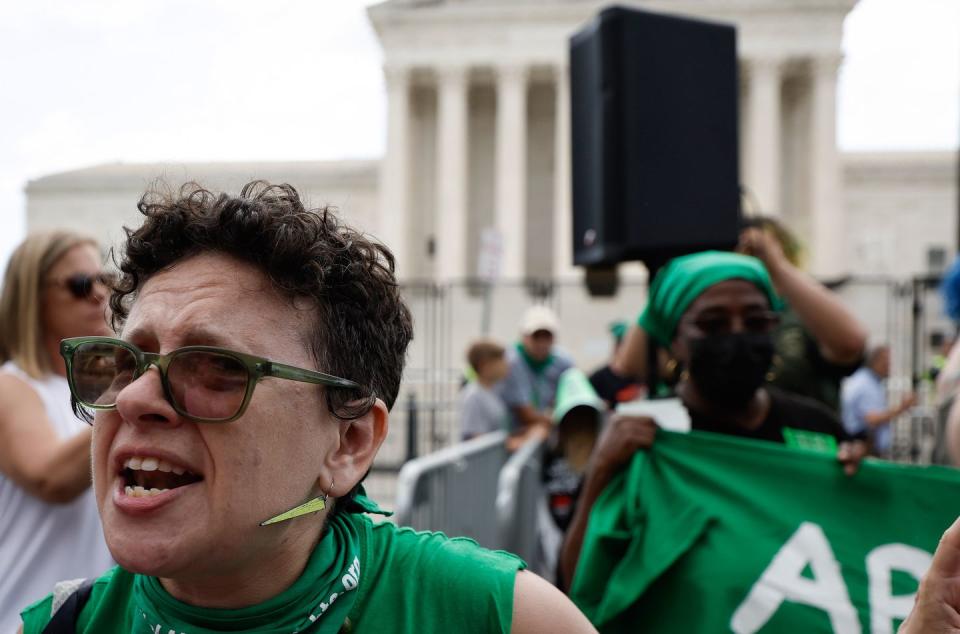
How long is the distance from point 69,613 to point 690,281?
1994 millimetres

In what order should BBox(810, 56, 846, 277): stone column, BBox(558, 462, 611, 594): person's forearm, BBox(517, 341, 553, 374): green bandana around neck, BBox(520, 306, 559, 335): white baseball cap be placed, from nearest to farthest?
BBox(558, 462, 611, 594): person's forearm, BBox(520, 306, 559, 335): white baseball cap, BBox(517, 341, 553, 374): green bandana around neck, BBox(810, 56, 846, 277): stone column

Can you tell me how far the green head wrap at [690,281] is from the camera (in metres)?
2.87

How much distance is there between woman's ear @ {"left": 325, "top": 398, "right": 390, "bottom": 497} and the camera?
1.55 m

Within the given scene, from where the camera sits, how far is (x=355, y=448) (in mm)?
1609

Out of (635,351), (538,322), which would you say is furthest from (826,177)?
(635,351)

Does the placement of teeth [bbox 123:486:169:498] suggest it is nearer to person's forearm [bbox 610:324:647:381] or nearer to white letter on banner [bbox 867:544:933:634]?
white letter on banner [bbox 867:544:933:634]

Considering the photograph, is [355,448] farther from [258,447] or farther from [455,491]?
[455,491]

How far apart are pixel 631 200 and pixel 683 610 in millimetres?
1411

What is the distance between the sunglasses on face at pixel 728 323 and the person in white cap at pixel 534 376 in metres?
5.09

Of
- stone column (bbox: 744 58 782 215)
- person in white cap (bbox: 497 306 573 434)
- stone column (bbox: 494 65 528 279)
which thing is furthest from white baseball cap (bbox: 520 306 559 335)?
stone column (bbox: 744 58 782 215)

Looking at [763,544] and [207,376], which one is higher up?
[207,376]

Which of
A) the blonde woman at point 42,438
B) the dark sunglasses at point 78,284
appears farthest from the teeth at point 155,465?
the dark sunglasses at point 78,284

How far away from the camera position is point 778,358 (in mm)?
3801

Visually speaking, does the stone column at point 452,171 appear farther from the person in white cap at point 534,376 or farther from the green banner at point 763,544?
the green banner at point 763,544
